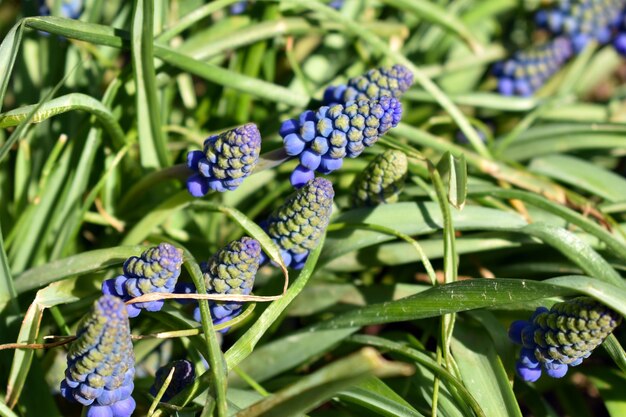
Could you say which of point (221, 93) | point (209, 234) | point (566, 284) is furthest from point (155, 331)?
point (566, 284)

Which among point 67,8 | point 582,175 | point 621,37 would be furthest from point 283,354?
point 621,37

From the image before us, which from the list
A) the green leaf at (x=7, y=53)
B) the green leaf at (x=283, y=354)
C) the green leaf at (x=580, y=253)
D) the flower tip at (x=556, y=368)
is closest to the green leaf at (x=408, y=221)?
the green leaf at (x=580, y=253)

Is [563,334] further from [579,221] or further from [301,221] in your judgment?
[301,221]

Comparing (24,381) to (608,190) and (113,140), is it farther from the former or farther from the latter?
(608,190)

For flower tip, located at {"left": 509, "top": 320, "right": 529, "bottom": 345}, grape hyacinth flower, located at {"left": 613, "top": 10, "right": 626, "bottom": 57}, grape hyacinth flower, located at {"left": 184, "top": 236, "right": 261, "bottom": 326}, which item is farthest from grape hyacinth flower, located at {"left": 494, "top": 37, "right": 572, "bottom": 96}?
grape hyacinth flower, located at {"left": 184, "top": 236, "right": 261, "bottom": 326}

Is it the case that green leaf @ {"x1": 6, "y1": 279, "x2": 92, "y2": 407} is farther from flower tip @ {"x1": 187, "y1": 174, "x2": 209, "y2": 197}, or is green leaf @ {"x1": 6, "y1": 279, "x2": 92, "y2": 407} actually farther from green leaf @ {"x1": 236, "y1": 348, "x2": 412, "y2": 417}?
green leaf @ {"x1": 236, "y1": 348, "x2": 412, "y2": 417}

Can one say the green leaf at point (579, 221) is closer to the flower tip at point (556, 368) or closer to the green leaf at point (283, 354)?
the flower tip at point (556, 368)
